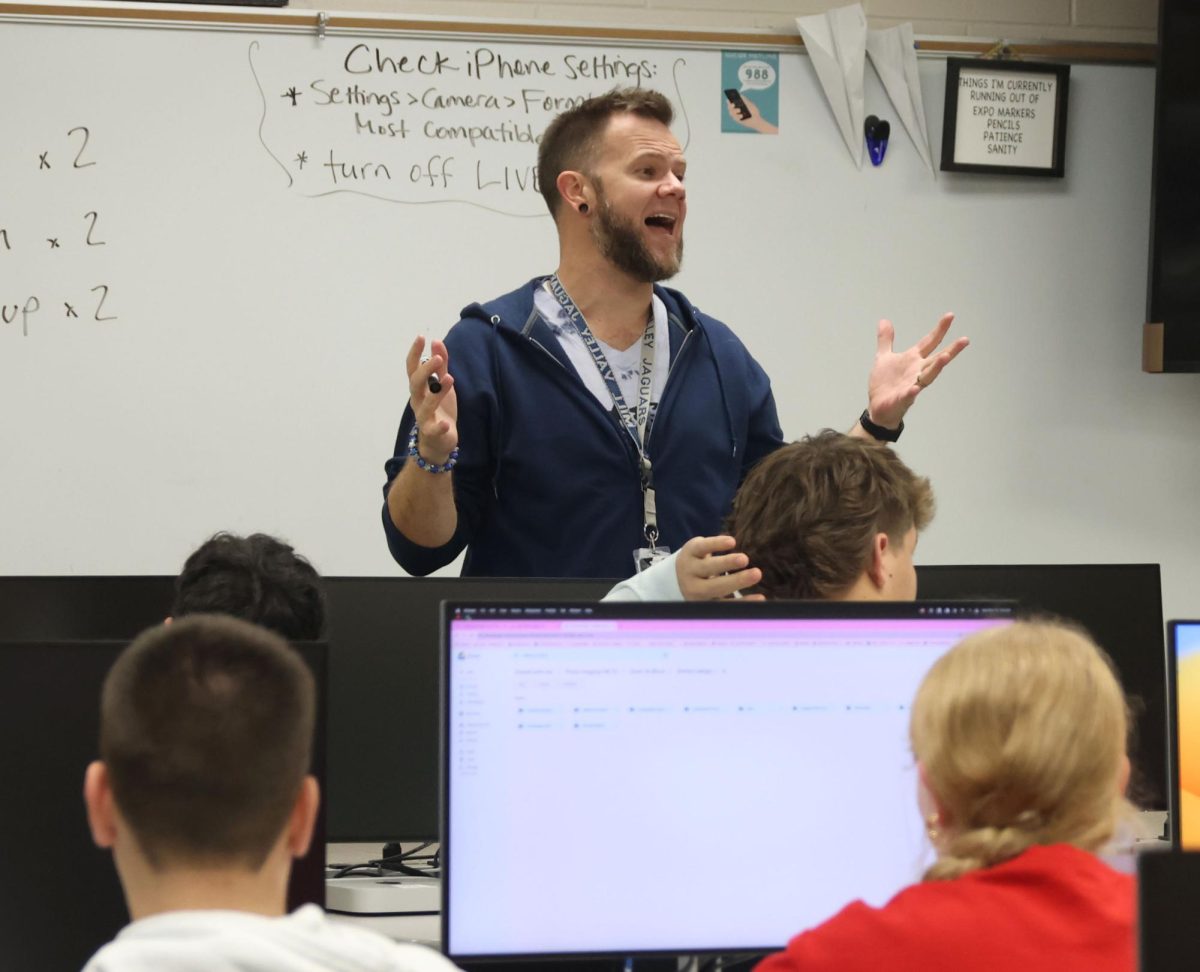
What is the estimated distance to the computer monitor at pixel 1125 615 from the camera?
82.8 inches

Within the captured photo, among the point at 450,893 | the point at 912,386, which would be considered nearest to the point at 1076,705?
the point at 450,893

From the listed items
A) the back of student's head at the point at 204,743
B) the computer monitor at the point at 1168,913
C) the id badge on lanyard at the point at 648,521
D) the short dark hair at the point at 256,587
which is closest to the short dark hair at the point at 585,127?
the id badge on lanyard at the point at 648,521

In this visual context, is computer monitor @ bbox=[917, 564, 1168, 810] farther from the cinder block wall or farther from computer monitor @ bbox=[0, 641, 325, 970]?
the cinder block wall

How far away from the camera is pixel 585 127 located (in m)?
2.71

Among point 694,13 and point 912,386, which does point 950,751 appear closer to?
point 912,386

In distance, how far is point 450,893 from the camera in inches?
56.2

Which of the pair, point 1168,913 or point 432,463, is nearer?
point 1168,913

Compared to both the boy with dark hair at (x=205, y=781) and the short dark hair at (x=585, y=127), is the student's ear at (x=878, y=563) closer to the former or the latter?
the boy with dark hair at (x=205, y=781)

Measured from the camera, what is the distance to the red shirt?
44.2 inches

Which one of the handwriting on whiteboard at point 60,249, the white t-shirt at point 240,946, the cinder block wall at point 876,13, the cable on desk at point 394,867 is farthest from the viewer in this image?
the cinder block wall at point 876,13

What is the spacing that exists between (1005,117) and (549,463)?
5.28 feet

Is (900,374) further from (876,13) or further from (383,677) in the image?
(876,13)

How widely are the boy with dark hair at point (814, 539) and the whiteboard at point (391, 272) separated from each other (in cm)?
166

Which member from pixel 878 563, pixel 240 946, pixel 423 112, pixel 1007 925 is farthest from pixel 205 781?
pixel 423 112
